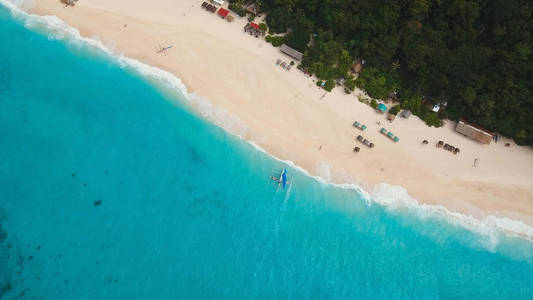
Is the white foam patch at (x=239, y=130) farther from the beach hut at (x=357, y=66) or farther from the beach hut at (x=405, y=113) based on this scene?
the beach hut at (x=357, y=66)

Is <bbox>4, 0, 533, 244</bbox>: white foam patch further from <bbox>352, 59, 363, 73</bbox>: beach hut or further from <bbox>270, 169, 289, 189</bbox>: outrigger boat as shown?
<bbox>352, 59, 363, 73</bbox>: beach hut

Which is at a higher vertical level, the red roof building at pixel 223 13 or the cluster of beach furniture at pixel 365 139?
the red roof building at pixel 223 13

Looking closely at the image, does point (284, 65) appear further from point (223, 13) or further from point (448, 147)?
point (448, 147)

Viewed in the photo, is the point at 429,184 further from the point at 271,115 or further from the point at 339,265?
the point at 271,115

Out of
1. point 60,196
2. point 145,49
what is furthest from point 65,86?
point 60,196

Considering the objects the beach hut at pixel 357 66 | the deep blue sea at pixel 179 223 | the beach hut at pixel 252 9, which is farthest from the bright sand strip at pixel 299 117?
the beach hut at pixel 357 66

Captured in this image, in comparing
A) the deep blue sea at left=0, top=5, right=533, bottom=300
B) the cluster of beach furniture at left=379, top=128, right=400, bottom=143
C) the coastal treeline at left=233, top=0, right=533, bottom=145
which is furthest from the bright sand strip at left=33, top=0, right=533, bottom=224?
the deep blue sea at left=0, top=5, right=533, bottom=300

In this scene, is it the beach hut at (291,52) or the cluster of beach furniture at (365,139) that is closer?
the cluster of beach furniture at (365,139)

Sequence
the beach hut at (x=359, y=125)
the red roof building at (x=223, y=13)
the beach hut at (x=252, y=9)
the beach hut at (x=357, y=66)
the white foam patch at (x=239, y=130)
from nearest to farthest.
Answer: the white foam patch at (x=239, y=130)
the beach hut at (x=359, y=125)
the beach hut at (x=357, y=66)
the red roof building at (x=223, y=13)
the beach hut at (x=252, y=9)
